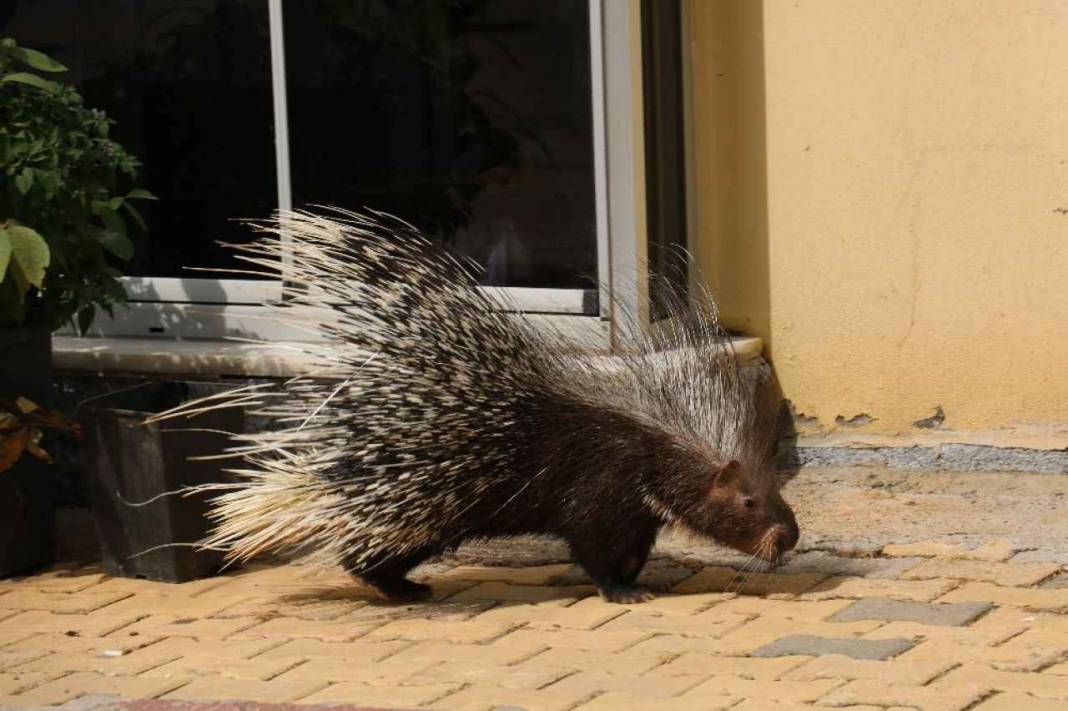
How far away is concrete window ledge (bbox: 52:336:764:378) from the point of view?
215 inches

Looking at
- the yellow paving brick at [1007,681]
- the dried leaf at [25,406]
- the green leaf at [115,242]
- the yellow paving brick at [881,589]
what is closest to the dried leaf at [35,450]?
the dried leaf at [25,406]

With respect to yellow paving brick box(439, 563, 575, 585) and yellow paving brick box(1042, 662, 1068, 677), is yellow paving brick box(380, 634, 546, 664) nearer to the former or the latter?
yellow paving brick box(439, 563, 575, 585)

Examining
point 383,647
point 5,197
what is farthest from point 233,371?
point 383,647

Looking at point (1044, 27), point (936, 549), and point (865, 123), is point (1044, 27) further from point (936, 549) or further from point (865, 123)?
point (936, 549)

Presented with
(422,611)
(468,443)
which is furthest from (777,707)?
(422,611)

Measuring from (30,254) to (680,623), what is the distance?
2000mm

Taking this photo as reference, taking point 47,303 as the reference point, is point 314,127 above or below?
above

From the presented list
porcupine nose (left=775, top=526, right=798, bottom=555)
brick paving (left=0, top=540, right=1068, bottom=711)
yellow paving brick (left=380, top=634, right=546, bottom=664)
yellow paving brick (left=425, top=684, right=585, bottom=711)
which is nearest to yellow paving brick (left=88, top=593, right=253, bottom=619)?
brick paving (left=0, top=540, right=1068, bottom=711)

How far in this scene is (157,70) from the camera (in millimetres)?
6117

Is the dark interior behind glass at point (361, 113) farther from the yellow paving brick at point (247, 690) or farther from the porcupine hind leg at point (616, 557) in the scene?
the yellow paving brick at point (247, 690)

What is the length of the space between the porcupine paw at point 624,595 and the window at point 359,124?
1.26m

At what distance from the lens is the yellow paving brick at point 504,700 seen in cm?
357

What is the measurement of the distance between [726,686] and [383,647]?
92cm

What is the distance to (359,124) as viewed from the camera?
5.87m
